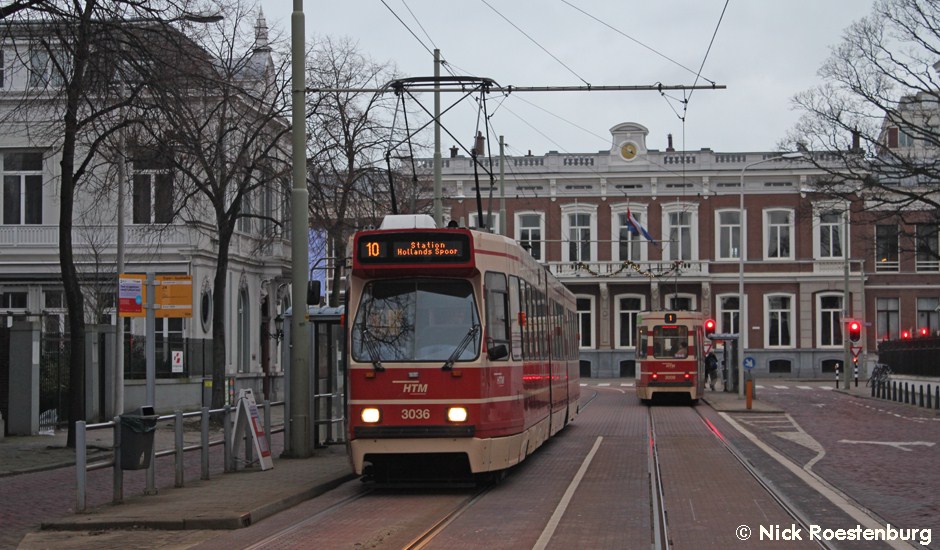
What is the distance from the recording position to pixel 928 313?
6869 cm

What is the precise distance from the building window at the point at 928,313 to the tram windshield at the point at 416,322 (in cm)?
5914

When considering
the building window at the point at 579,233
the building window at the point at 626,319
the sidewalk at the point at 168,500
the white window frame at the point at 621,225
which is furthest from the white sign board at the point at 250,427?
the building window at the point at 626,319

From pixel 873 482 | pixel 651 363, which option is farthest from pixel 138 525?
pixel 651 363

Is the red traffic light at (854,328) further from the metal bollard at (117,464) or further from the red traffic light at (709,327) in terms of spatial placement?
the metal bollard at (117,464)

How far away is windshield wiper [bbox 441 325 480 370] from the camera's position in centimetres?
1470

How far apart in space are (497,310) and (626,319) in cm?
5470

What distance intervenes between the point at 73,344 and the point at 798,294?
5317cm

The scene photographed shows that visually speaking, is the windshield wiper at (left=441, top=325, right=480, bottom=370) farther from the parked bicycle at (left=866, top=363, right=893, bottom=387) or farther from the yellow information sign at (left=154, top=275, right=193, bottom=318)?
the parked bicycle at (left=866, top=363, right=893, bottom=387)

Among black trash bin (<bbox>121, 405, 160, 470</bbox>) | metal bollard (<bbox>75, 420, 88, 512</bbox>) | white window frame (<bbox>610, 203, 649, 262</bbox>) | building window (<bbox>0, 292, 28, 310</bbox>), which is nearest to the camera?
metal bollard (<bbox>75, 420, 88, 512</bbox>)

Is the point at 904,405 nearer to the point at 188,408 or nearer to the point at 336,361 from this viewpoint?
the point at 188,408

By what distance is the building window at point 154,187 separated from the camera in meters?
25.3

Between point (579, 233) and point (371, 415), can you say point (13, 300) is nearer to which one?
point (371, 415)

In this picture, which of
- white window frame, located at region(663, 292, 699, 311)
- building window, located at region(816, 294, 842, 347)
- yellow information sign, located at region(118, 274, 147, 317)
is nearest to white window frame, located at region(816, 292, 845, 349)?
building window, located at region(816, 294, 842, 347)

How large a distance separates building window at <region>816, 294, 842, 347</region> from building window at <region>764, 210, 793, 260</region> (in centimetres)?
335
